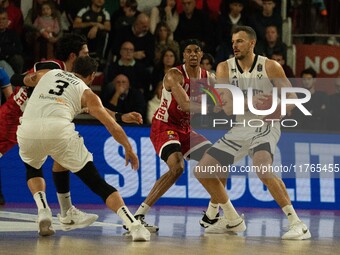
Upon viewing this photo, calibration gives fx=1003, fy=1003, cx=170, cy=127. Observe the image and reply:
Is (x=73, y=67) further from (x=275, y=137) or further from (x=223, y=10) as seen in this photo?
(x=223, y=10)

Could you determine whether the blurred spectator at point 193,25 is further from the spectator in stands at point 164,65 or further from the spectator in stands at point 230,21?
the spectator in stands at point 164,65

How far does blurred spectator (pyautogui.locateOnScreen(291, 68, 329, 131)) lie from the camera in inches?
575

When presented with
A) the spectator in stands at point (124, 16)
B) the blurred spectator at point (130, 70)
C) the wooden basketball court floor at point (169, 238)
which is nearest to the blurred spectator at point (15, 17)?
the spectator in stands at point (124, 16)

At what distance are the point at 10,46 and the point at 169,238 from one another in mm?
6128

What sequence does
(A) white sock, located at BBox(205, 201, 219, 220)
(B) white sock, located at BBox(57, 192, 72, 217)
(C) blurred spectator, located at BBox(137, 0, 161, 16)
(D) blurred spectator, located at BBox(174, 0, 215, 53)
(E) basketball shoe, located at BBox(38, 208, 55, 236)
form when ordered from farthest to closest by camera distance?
(C) blurred spectator, located at BBox(137, 0, 161, 16) → (D) blurred spectator, located at BBox(174, 0, 215, 53) → (A) white sock, located at BBox(205, 201, 219, 220) → (B) white sock, located at BBox(57, 192, 72, 217) → (E) basketball shoe, located at BBox(38, 208, 55, 236)

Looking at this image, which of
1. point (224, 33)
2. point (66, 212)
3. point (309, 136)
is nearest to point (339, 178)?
point (309, 136)

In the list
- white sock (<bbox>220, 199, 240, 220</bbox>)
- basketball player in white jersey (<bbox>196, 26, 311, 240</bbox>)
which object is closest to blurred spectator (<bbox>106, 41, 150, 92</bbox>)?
basketball player in white jersey (<bbox>196, 26, 311, 240</bbox>)

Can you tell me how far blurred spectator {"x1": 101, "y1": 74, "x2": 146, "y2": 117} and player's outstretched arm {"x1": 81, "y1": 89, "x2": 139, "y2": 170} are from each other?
16.7 feet

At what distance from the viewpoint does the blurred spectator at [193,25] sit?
52.5ft

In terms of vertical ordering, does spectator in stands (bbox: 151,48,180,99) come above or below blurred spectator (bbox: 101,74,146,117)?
above

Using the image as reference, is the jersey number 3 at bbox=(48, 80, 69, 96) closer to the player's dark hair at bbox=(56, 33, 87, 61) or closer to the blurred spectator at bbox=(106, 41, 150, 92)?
the player's dark hair at bbox=(56, 33, 87, 61)

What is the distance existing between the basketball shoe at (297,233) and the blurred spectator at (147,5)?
728cm

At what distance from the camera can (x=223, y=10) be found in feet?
55.7

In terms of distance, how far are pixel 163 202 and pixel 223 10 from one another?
4.29 meters
